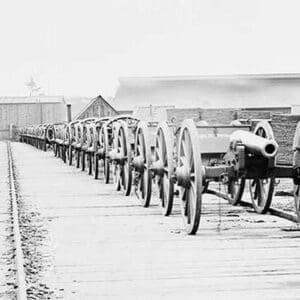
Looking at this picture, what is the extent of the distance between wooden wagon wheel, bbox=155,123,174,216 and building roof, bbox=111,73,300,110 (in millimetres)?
33371

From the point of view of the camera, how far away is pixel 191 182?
7805 millimetres

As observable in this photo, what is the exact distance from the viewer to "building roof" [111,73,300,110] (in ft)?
143

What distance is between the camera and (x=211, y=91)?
150 feet

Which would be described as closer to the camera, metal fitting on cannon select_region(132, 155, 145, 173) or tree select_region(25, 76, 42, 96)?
metal fitting on cannon select_region(132, 155, 145, 173)

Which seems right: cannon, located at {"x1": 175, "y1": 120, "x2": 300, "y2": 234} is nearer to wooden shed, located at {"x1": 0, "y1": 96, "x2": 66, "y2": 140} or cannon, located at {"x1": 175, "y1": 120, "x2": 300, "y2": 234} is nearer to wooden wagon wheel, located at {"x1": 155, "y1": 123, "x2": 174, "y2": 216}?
wooden wagon wheel, located at {"x1": 155, "y1": 123, "x2": 174, "y2": 216}

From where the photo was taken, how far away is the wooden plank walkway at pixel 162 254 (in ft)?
18.1

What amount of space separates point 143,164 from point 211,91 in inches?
1400

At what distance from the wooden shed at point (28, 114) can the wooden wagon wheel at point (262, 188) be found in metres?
64.3

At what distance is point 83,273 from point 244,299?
139 centimetres

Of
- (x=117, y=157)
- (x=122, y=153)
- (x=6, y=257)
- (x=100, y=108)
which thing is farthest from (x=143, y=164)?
(x=100, y=108)

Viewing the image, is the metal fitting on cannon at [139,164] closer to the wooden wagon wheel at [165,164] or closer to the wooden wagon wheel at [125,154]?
the wooden wagon wheel at [165,164]

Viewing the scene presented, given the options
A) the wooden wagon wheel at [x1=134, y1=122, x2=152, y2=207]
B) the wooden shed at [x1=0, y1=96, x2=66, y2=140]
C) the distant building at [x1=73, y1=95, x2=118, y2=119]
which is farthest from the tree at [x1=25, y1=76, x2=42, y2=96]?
the wooden wagon wheel at [x1=134, y1=122, x2=152, y2=207]

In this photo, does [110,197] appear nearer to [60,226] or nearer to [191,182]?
[60,226]

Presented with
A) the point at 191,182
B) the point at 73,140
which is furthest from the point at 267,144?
the point at 73,140
